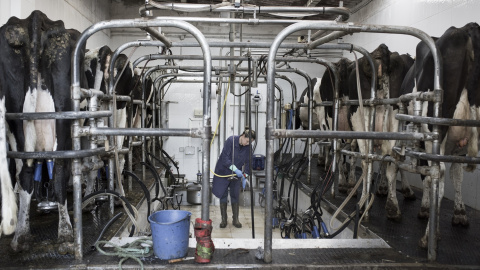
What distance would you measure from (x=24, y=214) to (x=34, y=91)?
2.77ft

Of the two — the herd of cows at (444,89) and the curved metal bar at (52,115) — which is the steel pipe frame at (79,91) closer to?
the curved metal bar at (52,115)

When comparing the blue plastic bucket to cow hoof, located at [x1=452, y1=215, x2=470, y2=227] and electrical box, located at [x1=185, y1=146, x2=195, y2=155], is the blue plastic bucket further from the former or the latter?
electrical box, located at [x1=185, y1=146, x2=195, y2=155]

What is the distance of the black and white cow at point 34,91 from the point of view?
2.53 m

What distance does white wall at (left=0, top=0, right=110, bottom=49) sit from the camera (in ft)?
15.1

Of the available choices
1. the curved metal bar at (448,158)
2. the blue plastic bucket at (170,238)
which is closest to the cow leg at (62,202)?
the blue plastic bucket at (170,238)

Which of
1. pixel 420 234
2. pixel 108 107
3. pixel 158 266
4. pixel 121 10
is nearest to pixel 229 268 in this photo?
pixel 158 266

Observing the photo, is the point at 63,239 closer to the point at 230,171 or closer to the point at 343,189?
the point at 343,189

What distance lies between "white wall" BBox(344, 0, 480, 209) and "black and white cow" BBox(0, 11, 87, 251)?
4.44 metres

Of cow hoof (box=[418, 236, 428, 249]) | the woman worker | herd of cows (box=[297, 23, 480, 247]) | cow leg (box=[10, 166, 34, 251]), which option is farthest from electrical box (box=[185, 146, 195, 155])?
cow hoof (box=[418, 236, 428, 249])

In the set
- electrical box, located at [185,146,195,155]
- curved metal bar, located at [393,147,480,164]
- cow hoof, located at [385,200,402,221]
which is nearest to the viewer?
curved metal bar, located at [393,147,480,164]

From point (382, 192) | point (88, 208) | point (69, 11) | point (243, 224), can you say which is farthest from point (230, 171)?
point (69, 11)

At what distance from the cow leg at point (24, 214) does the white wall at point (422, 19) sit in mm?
4623

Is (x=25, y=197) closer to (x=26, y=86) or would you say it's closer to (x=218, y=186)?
(x=26, y=86)

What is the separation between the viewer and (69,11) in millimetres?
7059
